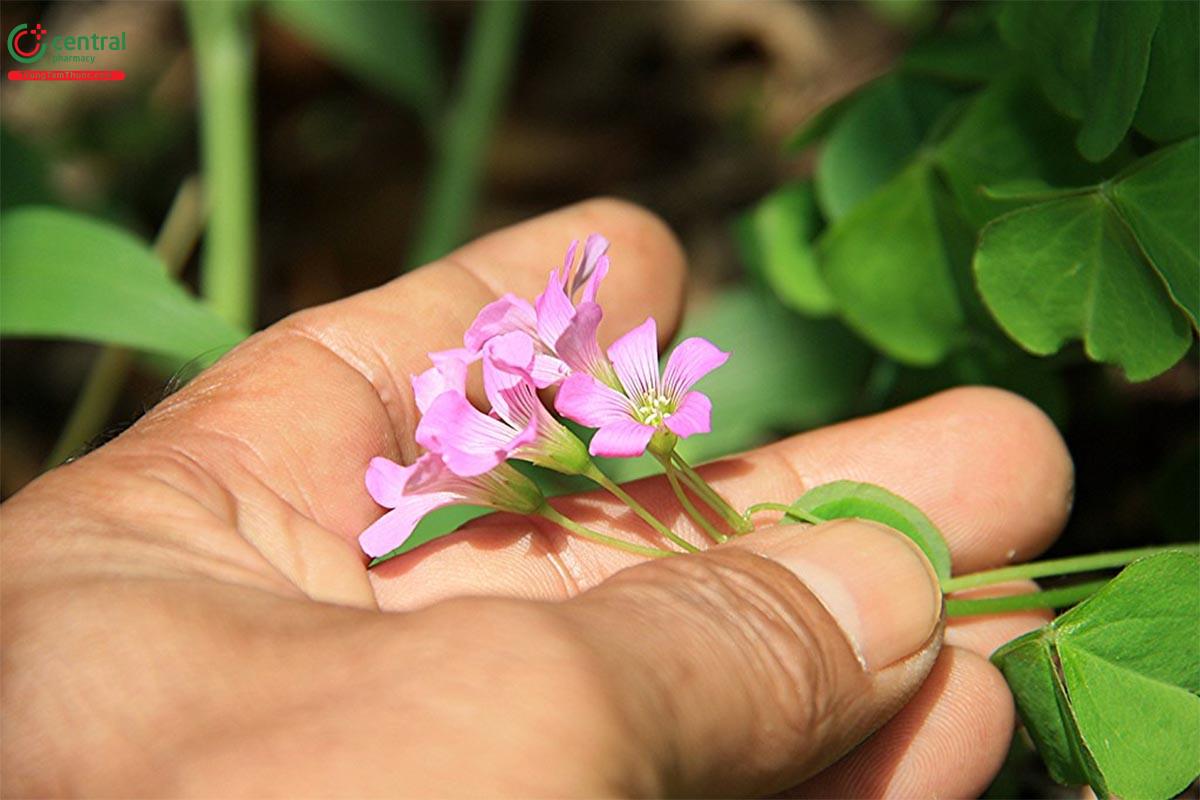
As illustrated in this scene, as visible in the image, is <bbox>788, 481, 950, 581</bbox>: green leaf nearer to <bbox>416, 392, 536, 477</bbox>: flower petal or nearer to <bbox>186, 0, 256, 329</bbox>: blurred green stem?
<bbox>416, 392, 536, 477</bbox>: flower petal

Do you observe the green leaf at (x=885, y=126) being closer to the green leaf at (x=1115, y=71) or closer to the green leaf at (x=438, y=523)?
the green leaf at (x=1115, y=71)

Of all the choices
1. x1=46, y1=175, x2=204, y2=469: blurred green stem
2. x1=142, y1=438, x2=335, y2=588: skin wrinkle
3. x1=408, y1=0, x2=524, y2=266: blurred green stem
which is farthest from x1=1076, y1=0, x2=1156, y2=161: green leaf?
x1=46, y1=175, x2=204, y2=469: blurred green stem

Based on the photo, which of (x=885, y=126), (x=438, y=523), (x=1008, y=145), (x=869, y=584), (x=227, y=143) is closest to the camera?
(x=869, y=584)

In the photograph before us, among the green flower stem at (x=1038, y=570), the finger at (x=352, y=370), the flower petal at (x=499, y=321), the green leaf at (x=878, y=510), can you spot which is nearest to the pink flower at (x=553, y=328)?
the flower petal at (x=499, y=321)

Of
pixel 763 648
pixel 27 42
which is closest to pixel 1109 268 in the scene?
pixel 763 648

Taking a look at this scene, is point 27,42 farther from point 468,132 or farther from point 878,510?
point 878,510

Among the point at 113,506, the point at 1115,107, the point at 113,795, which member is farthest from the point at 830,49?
the point at 113,795
